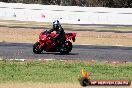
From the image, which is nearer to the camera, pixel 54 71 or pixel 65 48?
pixel 54 71

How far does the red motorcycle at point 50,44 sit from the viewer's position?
22000 millimetres

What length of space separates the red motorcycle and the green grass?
3921 mm

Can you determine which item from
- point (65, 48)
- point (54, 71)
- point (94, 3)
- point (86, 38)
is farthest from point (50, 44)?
point (94, 3)

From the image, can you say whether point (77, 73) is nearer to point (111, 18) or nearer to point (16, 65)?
point (16, 65)

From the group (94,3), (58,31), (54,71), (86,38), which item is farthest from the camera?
(94,3)

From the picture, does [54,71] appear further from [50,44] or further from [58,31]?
[50,44]

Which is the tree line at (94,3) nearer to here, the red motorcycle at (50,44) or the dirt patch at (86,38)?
the dirt patch at (86,38)

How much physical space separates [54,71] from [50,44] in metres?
6.81

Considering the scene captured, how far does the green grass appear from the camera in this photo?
13.7 meters

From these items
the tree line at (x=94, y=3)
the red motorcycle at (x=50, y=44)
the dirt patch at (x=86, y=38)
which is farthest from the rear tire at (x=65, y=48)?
the tree line at (x=94, y=3)

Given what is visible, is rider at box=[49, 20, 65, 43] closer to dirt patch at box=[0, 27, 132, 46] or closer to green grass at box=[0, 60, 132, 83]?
green grass at box=[0, 60, 132, 83]

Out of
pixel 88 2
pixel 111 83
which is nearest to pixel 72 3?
pixel 88 2

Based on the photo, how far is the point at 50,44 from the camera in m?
22.2

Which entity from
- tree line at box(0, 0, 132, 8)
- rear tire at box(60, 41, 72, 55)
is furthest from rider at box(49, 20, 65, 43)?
tree line at box(0, 0, 132, 8)
